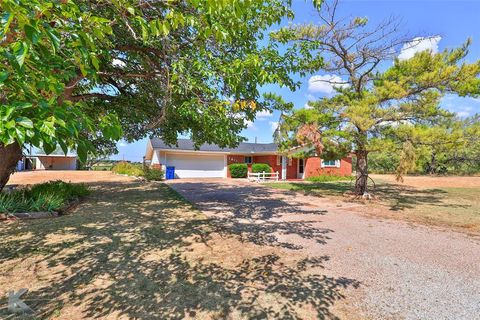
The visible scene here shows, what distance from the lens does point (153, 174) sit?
21000 millimetres

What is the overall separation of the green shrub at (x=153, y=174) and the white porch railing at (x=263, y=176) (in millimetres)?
7204

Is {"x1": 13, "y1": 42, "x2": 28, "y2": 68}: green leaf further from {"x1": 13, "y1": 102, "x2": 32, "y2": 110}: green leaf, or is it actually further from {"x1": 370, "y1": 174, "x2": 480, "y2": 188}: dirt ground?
{"x1": 370, "y1": 174, "x2": 480, "y2": 188}: dirt ground

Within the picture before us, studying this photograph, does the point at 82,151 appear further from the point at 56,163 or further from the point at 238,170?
the point at 56,163

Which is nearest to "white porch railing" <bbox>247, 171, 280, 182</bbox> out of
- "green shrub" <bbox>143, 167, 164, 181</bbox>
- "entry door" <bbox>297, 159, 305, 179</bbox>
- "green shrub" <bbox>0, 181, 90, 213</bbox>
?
"entry door" <bbox>297, 159, 305, 179</bbox>

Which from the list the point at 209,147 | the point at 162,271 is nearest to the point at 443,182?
the point at 209,147

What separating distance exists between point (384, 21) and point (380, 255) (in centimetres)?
1032

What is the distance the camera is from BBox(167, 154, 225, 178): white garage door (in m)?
25.1

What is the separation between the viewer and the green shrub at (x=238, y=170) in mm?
26031

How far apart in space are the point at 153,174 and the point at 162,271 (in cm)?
1768

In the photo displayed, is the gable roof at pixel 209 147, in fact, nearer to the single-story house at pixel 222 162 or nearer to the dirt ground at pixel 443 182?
the single-story house at pixel 222 162

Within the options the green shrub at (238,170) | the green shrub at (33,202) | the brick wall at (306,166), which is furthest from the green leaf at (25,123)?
the brick wall at (306,166)

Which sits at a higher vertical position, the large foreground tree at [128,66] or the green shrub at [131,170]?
the large foreground tree at [128,66]

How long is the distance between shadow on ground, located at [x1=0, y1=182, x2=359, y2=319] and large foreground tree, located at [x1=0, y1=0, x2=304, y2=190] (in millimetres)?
1947

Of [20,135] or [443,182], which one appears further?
[443,182]
